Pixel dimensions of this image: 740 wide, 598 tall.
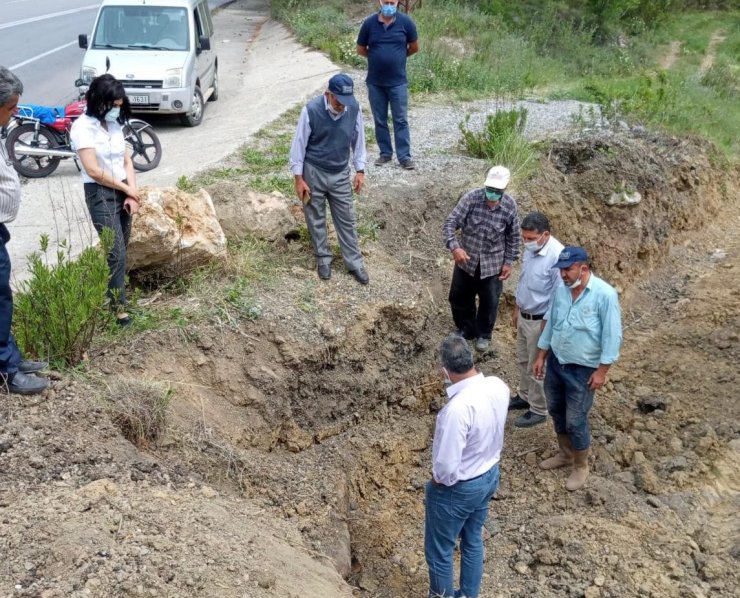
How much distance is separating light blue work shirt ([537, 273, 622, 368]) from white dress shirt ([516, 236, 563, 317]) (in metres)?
0.48

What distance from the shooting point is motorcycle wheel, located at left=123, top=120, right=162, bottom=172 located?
9.37 m

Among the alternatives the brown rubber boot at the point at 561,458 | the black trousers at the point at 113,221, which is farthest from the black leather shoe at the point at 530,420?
the black trousers at the point at 113,221

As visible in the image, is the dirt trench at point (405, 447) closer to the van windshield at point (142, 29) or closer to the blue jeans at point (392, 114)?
the blue jeans at point (392, 114)

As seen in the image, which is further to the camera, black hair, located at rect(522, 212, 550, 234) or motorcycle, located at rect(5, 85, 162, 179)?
motorcycle, located at rect(5, 85, 162, 179)

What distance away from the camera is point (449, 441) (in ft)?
13.8

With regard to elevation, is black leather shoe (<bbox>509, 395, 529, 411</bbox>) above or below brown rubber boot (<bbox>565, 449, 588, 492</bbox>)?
below

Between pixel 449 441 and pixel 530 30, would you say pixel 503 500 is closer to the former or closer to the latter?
pixel 449 441

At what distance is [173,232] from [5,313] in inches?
72.7

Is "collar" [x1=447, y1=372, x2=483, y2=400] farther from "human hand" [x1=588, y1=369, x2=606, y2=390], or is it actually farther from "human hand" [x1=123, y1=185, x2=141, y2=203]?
"human hand" [x1=123, y1=185, x2=141, y2=203]

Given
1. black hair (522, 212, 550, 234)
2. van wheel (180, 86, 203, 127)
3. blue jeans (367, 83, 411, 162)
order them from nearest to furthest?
black hair (522, 212, 550, 234)
blue jeans (367, 83, 411, 162)
van wheel (180, 86, 203, 127)

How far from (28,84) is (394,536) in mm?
12179

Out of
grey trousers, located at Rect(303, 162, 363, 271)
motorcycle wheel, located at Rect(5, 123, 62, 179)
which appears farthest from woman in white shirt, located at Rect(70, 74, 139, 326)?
motorcycle wheel, located at Rect(5, 123, 62, 179)

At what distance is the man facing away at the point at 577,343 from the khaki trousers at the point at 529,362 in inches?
17.4

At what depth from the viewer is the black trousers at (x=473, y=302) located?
23.3ft
